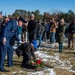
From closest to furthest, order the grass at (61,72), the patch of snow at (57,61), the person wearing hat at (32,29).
Answer: the grass at (61,72)
the patch of snow at (57,61)
the person wearing hat at (32,29)

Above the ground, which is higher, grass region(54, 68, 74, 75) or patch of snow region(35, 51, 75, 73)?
patch of snow region(35, 51, 75, 73)

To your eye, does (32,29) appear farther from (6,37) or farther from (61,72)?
(61,72)

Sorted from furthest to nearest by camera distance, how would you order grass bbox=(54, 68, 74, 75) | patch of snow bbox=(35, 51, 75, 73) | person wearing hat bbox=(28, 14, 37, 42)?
person wearing hat bbox=(28, 14, 37, 42)
patch of snow bbox=(35, 51, 75, 73)
grass bbox=(54, 68, 74, 75)

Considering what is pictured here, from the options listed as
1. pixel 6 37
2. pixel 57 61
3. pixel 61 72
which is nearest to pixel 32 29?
pixel 57 61

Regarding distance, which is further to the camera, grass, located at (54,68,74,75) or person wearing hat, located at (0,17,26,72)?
grass, located at (54,68,74,75)

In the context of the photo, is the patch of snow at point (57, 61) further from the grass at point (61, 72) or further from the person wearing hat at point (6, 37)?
the person wearing hat at point (6, 37)

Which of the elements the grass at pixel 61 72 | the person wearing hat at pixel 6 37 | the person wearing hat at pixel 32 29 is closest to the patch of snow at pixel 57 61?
the grass at pixel 61 72

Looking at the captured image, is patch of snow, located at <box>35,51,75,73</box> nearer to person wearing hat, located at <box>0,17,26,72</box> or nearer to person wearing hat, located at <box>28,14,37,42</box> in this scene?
person wearing hat, located at <box>28,14,37,42</box>

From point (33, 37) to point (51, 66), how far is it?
7.09 ft

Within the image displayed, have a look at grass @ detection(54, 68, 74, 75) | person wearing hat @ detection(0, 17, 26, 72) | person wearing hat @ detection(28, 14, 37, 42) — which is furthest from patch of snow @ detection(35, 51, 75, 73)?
person wearing hat @ detection(0, 17, 26, 72)

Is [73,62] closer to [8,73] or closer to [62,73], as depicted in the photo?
[62,73]

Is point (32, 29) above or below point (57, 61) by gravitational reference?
above

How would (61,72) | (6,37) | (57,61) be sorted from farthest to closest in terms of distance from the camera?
(57,61) → (61,72) → (6,37)

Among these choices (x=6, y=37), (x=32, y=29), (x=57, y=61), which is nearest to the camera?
(x=6, y=37)
